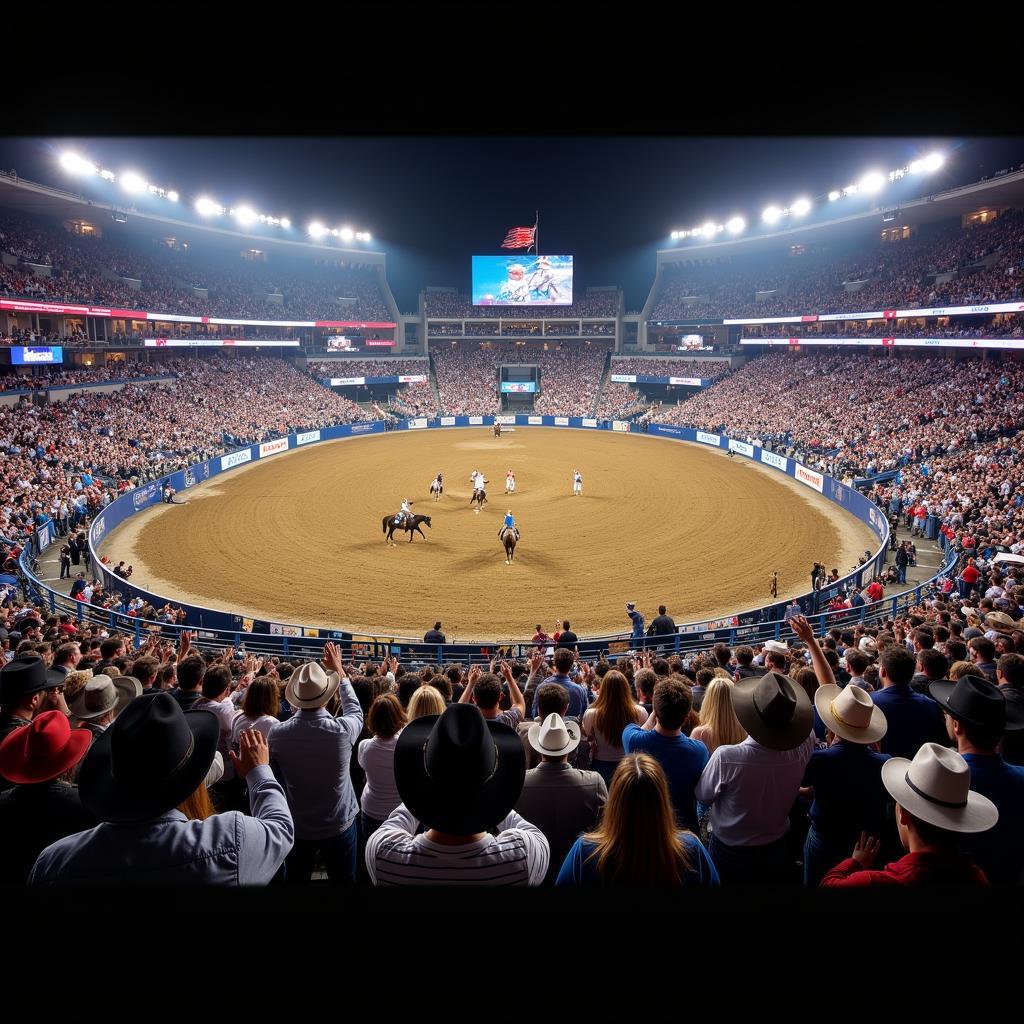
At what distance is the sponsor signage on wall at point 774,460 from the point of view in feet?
127

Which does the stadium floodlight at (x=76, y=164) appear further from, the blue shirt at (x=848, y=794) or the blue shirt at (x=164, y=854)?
the blue shirt at (x=848, y=794)

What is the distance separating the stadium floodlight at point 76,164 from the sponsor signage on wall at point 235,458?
73.8ft

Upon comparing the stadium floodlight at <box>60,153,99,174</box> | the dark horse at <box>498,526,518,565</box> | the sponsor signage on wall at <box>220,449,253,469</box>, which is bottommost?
the dark horse at <box>498,526,518,565</box>

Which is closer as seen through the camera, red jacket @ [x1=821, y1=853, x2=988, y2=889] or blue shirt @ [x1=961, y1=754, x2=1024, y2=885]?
red jacket @ [x1=821, y1=853, x2=988, y2=889]

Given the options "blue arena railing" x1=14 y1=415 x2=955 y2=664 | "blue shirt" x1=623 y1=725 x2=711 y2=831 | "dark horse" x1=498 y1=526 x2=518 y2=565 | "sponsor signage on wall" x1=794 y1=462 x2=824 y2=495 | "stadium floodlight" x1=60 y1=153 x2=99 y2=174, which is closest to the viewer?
"blue shirt" x1=623 y1=725 x2=711 y2=831

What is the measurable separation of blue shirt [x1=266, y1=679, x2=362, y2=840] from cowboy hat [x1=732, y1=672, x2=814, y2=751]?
2.67m

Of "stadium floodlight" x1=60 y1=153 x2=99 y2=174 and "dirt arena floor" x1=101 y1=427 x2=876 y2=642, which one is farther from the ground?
"stadium floodlight" x1=60 y1=153 x2=99 y2=174

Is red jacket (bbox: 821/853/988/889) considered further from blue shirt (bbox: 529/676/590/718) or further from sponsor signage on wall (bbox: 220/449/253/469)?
sponsor signage on wall (bbox: 220/449/253/469)

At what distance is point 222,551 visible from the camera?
78.3 feet

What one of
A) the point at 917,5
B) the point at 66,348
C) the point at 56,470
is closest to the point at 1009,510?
the point at 917,5

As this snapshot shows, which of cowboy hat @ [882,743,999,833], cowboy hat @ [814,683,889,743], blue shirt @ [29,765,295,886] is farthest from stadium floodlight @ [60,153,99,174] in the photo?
cowboy hat @ [882,743,999,833]

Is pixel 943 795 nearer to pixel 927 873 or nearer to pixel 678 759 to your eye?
pixel 927 873

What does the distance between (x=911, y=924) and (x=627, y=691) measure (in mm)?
3889

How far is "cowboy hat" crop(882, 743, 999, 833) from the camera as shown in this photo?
303 centimetres
